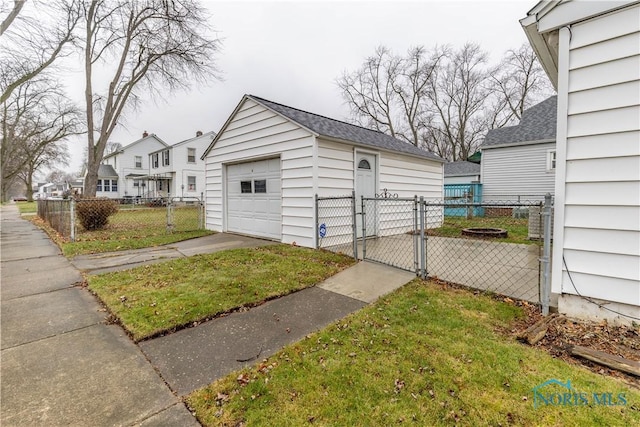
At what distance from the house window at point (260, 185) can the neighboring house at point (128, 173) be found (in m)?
27.1

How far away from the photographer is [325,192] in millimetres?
6953

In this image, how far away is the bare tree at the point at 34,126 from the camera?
2150 centimetres

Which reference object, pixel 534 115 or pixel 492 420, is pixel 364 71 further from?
pixel 492 420

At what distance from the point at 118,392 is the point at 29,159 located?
4348 cm

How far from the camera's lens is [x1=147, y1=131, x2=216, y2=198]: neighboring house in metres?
26.4

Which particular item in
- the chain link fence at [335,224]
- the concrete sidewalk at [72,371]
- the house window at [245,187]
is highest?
the house window at [245,187]

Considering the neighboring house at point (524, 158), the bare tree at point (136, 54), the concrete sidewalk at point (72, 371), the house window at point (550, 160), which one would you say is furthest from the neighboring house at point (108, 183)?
the house window at point (550, 160)

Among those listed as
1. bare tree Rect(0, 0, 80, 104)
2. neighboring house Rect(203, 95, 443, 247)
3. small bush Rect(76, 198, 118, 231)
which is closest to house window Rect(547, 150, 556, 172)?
neighboring house Rect(203, 95, 443, 247)

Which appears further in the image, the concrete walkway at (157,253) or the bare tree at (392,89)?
the bare tree at (392,89)

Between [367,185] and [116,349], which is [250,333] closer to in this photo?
[116,349]

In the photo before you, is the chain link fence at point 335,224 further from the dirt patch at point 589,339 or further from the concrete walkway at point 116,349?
the dirt patch at point 589,339

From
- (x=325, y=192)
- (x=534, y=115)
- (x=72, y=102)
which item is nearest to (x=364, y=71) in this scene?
(x=534, y=115)

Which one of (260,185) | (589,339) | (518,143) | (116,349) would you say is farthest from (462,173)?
(116,349)

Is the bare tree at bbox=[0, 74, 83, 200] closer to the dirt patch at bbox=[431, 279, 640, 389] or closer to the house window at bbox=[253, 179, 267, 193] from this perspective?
the house window at bbox=[253, 179, 267, 193]
